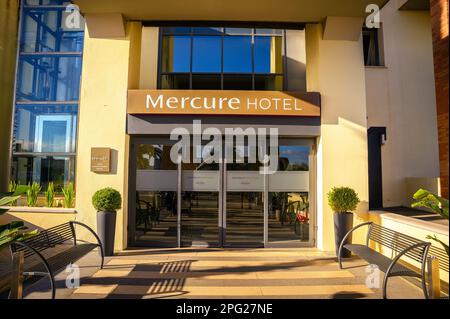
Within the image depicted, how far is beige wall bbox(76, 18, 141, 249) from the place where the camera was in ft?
21.6

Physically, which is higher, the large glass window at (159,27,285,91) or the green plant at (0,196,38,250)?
the large glass window at (159,27,285,91)

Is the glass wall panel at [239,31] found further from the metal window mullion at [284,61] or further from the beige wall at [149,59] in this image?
the beige wall at [149,59]

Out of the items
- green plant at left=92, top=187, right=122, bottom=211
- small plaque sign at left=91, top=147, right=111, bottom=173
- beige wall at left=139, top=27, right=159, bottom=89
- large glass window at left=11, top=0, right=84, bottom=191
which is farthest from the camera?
beige wall at left=139, top=27, right=159, bottom=89

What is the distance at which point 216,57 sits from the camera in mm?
8500

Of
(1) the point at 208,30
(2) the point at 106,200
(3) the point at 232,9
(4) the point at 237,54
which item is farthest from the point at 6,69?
(4) the point at 237,54

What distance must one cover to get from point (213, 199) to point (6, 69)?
4464 mm

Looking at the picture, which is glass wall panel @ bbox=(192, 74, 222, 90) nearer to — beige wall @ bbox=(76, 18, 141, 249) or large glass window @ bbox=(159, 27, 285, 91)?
large glass window @ bbox=(159, 27, 285, 91)

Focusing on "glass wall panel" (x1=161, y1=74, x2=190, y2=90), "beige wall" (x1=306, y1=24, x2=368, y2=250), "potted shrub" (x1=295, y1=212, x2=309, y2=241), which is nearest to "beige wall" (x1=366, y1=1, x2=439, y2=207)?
"beige wall" (x1=306, y1=24, x2=368, y2=250)

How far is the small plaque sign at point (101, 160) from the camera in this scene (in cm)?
648

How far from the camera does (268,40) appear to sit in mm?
8492

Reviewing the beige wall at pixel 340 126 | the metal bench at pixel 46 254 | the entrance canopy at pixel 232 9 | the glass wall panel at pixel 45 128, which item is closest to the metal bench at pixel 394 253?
the beige wall at pixel 340 126

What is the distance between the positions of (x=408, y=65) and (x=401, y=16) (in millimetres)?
1408

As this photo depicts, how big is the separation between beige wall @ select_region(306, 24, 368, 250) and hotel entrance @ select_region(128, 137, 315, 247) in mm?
383
